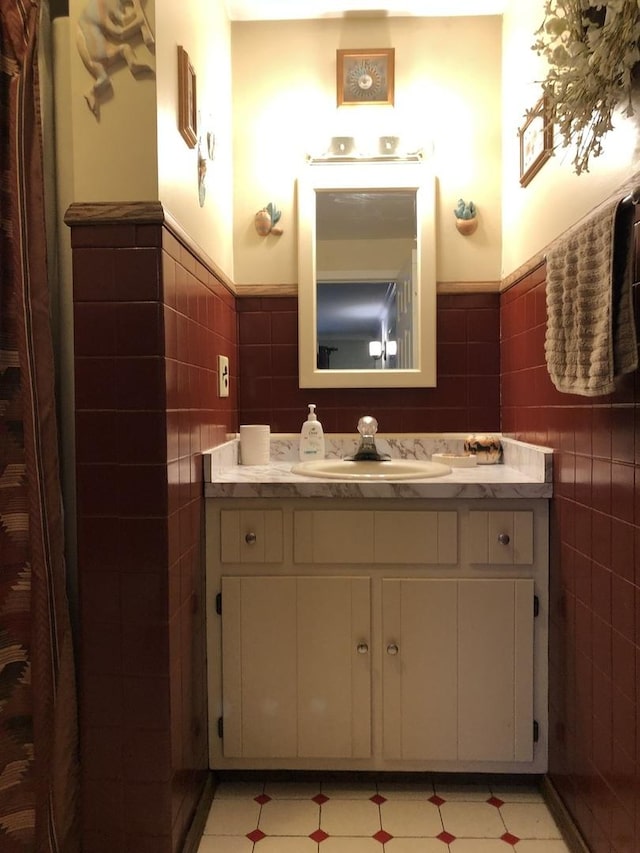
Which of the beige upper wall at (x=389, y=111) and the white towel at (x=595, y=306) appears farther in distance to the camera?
the beige upper wall at (x=389, y=111)

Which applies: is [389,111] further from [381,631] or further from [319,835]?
[319,835]

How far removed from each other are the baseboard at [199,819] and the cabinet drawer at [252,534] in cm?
59

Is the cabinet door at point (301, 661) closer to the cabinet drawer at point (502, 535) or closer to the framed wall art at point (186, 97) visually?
the cabinet drawer at point (502, 535)

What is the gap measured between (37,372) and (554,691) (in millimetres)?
1421

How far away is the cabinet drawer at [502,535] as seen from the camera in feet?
5.16

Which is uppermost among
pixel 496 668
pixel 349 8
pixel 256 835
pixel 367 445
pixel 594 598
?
pixel 349 8

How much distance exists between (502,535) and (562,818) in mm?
674

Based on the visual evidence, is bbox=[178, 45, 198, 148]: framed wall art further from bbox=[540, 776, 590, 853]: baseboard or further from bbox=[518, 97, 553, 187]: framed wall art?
bbox=[540, 776, 590, 853]: baseboard

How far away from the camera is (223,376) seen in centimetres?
182

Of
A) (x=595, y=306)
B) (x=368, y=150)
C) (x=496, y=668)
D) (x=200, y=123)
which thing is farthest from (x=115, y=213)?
(x=496, y=668)

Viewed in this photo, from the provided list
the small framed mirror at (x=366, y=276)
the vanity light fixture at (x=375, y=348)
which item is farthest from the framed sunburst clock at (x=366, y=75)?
the vanity light fixture at (x=375, y=348)

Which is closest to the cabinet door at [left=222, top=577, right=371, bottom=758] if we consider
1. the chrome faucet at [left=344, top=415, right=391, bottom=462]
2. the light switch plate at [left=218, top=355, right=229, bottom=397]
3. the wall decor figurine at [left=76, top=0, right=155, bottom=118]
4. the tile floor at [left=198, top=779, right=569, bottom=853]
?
the tile floor at [left=198, top=779, right=569, bottom=853]

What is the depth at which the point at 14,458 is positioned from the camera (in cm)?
118

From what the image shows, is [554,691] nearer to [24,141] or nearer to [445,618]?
[445,618]
